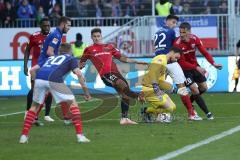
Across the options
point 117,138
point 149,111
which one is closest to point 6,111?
point 149,111

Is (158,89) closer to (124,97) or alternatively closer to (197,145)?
(124,97)

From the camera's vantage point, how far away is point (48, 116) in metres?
18.9

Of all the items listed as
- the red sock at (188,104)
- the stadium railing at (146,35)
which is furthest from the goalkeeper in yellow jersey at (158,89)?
the stadium railing at (146,35)

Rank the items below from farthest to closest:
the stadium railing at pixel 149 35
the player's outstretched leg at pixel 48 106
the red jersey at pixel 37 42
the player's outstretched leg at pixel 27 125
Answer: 1. the stadium railing at pixel 149 35
2. the player's outstretched leg at pixel 48 106
3. the red jersey at pixel 37 42
4. the player's outstretched leg at pixel 27 125

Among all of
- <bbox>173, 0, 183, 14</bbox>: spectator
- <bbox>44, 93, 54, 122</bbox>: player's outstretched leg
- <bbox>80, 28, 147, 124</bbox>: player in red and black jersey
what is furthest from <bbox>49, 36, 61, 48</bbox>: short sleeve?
<bbox>173, 0, 183, 14</bbox>: spectator

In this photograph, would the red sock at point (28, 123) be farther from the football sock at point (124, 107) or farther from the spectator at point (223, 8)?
the spectator at point (223, 8)

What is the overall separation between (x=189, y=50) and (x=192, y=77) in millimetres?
579

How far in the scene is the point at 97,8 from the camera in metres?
31.8

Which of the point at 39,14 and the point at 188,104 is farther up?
the point at 39,14

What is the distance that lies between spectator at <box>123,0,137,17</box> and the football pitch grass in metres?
12.2

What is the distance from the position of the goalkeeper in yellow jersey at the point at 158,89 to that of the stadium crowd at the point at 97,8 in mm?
13495

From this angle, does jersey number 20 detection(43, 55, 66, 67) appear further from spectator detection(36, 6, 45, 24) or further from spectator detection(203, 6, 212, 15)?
spectator detection(36, 6, 45, 24)

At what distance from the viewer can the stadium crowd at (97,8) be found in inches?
1232

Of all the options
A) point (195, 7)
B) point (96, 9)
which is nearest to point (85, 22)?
point (96, 9)
